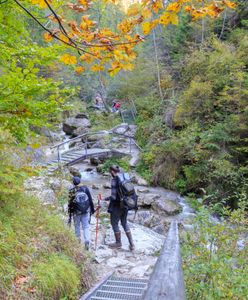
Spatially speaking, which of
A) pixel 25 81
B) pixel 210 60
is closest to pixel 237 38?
pixel 210 60

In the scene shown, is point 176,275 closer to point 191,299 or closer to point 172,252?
point 172,252

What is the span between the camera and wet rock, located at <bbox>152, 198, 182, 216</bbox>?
10287 mm

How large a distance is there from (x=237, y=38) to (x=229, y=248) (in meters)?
14.8

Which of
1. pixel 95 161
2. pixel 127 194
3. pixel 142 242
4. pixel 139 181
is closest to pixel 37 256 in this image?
pixel 127 194

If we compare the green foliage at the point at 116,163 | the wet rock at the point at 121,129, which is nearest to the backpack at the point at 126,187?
the green foliage at the point at 116,163

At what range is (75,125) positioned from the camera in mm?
22562

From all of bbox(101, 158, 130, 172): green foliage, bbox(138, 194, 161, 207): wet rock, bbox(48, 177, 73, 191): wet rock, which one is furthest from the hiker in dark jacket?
bbox(101, 158, 130, 172): green foliage

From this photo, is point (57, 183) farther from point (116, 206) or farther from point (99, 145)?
point (99, 145)

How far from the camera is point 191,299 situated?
2533mm

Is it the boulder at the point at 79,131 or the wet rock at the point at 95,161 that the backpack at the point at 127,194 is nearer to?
the wet rock at the point at 95,161

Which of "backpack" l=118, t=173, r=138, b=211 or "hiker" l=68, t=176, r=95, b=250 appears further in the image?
"backpack" l=118, t=173, r=138, b=211

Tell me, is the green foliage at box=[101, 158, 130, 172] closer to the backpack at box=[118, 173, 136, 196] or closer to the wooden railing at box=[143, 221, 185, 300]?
the backpack at box=[118, 173, 136, 196]

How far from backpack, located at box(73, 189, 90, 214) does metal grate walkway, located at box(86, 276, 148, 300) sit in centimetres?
144

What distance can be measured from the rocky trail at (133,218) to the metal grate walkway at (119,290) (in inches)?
15.2
